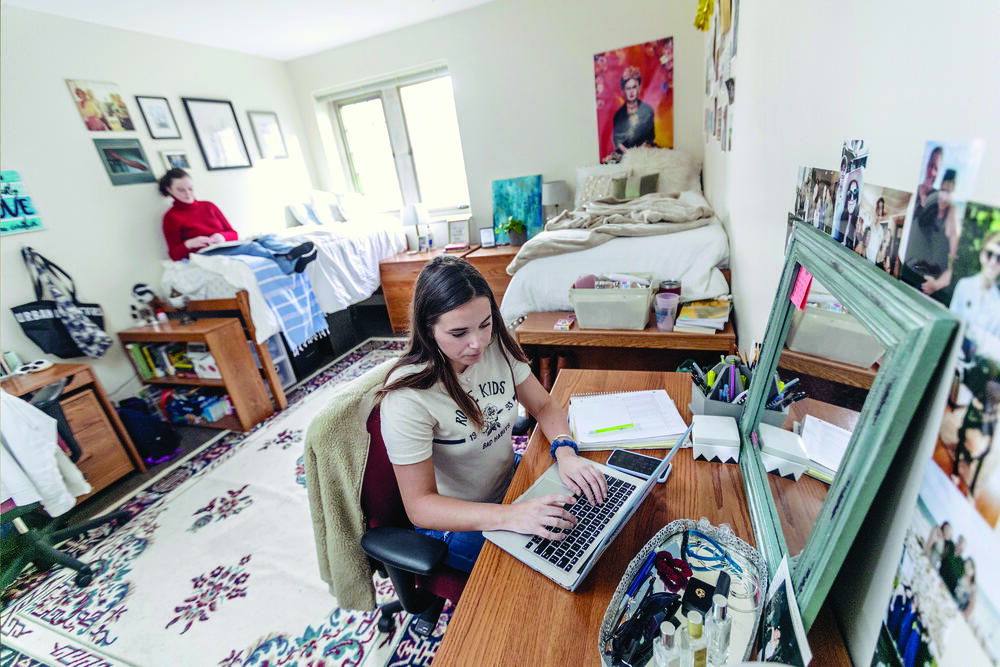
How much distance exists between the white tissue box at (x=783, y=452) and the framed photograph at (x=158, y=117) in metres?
4.07

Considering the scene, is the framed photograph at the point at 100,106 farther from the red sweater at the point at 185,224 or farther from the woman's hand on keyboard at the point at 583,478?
the woman's hand on keyboard at the point at 583,478

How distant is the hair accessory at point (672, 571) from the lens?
24.3 inches

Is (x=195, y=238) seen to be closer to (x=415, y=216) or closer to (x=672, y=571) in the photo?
(x=415, y=216)

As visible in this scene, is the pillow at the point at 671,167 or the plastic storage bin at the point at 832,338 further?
the pillow at the point at 671,167

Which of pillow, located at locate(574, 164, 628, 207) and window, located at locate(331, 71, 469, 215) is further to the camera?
window, located at locate(331, 71, 469, 215)

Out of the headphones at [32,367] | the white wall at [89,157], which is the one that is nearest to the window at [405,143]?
the white wall at [89,157]

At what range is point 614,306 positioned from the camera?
1894 millimetres

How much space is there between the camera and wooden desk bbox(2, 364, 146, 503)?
208 centimetres

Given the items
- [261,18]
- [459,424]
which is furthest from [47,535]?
[261,18]

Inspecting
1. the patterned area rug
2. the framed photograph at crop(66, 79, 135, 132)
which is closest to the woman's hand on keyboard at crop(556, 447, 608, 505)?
the patterned area rug

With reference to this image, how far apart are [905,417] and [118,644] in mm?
2254

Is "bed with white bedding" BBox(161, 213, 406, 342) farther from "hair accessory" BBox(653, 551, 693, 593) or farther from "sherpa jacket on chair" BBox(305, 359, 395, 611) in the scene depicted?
"hair accessory" BBox(653, 551, 693, 593)

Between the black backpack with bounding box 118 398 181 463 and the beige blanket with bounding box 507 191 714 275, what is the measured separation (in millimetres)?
2306

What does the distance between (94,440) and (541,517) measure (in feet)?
8.60
